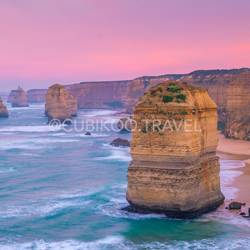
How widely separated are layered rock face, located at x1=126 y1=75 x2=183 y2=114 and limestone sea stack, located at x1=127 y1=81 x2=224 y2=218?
102 meters

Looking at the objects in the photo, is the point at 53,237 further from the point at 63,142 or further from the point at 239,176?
the point at 63,142

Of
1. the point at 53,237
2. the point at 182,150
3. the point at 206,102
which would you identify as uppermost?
the point at 206,102

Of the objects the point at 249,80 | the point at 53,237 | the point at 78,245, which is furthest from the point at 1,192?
the point at 249,80

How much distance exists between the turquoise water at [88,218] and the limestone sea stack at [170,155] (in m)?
0.86

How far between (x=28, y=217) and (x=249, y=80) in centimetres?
3939

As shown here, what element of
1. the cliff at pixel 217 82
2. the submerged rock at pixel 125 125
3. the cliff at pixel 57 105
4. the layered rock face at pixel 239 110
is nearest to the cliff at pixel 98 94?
the cliff at pixel 217 82

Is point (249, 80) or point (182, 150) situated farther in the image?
point (249, 80)

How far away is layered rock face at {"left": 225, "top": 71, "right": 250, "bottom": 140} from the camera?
167 feet

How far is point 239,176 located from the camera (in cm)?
3120

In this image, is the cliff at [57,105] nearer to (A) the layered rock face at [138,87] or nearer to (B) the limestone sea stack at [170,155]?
(A) the layered rock face at [138,87]

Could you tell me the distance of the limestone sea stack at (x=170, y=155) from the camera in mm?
20219

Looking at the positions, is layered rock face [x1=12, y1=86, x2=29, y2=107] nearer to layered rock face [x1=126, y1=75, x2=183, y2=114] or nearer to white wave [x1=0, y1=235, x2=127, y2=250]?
layered rock face [x1=126, y1=75, x2=183, y2=114]

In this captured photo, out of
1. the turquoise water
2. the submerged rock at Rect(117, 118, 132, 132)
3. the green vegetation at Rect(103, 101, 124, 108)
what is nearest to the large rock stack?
the submerged rock at Rect(117, 118, 132, 132)

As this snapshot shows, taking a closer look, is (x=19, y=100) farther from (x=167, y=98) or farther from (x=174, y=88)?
(x=167, y=98)
